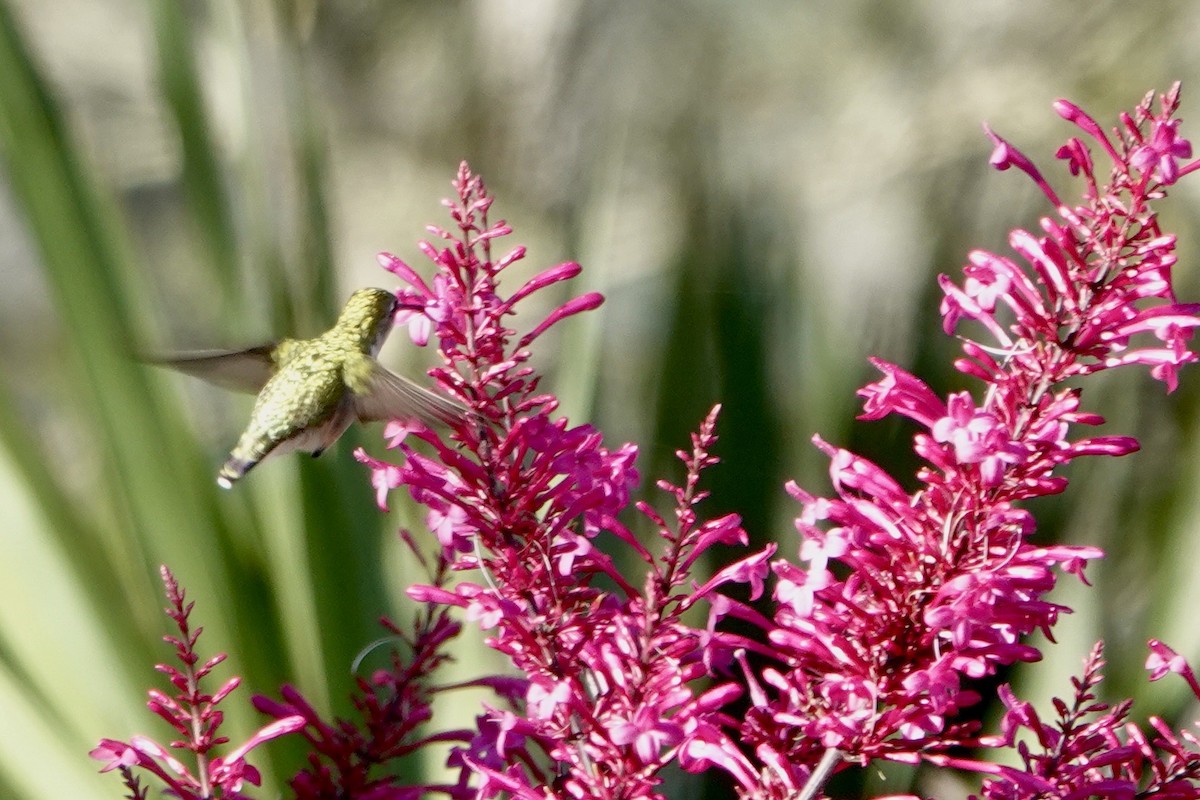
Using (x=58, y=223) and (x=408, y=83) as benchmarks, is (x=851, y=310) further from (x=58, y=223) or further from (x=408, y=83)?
(x=58, y=223)

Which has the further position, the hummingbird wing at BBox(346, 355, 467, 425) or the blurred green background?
the blurred green background

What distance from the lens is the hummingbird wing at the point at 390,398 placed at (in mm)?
730

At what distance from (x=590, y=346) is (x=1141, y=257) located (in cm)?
94

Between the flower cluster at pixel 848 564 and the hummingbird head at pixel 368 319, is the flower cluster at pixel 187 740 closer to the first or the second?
the flower cluster at pixel 848 564

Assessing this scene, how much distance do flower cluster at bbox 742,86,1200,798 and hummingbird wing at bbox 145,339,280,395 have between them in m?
0.52

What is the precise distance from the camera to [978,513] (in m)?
0.62

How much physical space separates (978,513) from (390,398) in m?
0.42

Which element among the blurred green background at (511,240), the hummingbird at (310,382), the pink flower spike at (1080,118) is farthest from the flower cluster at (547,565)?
the blurred green background at (511,240)

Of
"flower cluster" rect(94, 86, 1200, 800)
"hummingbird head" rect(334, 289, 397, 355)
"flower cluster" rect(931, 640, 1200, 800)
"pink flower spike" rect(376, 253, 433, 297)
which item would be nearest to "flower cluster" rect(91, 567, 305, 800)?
"flower cluster" rect(94, 86, 1200, 800)

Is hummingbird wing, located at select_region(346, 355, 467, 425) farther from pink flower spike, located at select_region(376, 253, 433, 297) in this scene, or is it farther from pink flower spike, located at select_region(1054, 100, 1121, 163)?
pink flower spike, located at select_region(1054, 100, 1121, 163)

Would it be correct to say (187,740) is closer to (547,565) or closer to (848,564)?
(547,565)

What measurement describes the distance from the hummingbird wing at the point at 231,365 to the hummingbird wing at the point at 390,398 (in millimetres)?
94

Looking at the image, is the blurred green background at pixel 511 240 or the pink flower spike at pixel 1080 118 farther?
the blurred green background at pixel 511 240

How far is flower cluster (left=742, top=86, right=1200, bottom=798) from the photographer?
0.61 m
